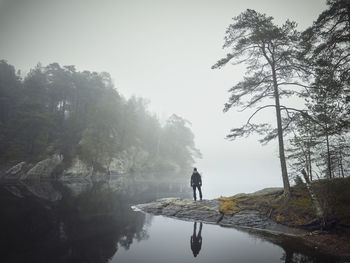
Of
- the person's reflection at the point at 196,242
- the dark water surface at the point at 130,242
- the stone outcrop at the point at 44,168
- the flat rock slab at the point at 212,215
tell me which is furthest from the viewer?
the stone outcrop at the point at 44,168

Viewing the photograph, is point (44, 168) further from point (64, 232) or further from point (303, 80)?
point (303, 80)

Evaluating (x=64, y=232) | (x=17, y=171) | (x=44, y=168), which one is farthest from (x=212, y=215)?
(x=17, y=171)

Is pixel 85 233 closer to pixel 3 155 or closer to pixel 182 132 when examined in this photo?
pixel 3 155

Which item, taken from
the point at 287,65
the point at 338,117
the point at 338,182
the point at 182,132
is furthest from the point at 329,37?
the point at 182,132

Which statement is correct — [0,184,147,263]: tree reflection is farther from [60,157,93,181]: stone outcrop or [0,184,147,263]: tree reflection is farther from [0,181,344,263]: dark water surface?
[60,157,93,181]: stone outcrop

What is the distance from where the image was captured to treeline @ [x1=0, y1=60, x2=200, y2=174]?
38.6 metres

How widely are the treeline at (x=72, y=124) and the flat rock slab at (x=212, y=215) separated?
33.3 meters

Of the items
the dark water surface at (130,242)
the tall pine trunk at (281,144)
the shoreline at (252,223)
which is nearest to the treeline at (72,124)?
the dark water surface at (130,242)

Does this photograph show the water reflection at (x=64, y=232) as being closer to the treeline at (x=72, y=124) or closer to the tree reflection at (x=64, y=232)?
the tree reflection at (x=64, y=232)

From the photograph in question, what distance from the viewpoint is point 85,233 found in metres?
8.02

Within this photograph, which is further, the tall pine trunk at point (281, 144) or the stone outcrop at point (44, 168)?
the stone outcrop at point (44, 168)

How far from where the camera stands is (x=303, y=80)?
1114cm

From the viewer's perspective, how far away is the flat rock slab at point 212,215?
8820 mm

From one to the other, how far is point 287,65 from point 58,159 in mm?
42981
